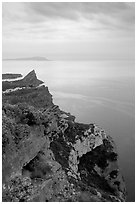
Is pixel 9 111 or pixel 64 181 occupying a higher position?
pixel 9 111

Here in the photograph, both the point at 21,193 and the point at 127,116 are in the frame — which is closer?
the point at 21,193

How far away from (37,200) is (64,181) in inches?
95.3

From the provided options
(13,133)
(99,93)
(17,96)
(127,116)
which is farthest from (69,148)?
(99,93)

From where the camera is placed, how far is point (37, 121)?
15.5 meters

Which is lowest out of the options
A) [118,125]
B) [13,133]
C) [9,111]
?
[118,125]

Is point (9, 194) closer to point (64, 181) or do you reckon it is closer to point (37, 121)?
point (64, 181)

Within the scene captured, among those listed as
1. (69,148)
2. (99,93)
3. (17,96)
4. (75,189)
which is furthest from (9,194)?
(99,93)

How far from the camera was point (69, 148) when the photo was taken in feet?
80.2

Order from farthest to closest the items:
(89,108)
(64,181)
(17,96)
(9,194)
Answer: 1. (89,108)
2. (17,96)
3. (64,181)
4. (9,194)

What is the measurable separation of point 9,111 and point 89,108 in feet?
187

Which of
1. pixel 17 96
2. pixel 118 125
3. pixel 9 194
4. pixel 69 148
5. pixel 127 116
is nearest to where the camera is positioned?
pixel 9 194

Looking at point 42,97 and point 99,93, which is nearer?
point 42,97

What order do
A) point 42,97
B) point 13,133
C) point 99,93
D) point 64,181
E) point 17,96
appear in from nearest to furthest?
1. point 13,133
2. point 64,181
3. point 17,96
4. point 42,97
5. point 99,93

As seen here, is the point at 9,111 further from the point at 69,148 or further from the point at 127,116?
the point at 127,116
